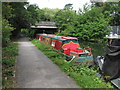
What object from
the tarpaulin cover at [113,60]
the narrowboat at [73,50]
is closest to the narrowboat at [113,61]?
the tarpaulin cover at [113,60]

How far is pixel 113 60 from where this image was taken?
→ 18.8ft

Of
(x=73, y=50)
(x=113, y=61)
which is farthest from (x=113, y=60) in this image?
(x=73, y=50)

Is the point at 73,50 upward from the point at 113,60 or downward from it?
downward

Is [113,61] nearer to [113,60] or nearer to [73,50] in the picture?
[113,60]

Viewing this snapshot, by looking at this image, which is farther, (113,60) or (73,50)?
(73,50)

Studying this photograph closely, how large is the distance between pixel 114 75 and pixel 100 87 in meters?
1.54

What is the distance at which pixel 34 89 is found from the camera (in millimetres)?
4199

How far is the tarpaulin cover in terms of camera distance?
214 inches

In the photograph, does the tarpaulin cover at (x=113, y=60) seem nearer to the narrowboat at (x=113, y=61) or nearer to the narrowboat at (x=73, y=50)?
the narrowboat at (x=113, y=61)

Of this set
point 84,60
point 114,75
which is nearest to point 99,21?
point 84,60

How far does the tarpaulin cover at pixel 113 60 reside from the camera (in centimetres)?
543

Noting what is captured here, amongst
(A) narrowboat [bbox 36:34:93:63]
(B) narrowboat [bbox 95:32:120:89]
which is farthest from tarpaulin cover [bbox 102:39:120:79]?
(A) narrowboat [bbox 36:34:93:63]

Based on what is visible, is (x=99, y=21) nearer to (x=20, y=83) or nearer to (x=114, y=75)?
(x=114, y=75)

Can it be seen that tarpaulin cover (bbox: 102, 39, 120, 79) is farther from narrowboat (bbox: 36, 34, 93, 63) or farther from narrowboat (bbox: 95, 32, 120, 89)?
narrowboat (bbox: 36, 34, 93, 63)
